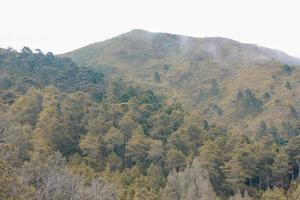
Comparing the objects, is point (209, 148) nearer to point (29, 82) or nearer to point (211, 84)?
point (29, 82)

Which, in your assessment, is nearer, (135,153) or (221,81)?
(135,153)

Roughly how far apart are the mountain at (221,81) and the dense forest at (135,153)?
40943 millimetres

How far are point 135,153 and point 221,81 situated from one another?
9509 cm

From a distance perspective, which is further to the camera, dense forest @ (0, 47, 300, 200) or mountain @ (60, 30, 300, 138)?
mountain @ (60, 30, 300, 138)

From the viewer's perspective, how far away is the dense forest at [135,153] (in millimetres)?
51875

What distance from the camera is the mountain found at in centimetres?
12419

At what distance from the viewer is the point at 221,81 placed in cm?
15750

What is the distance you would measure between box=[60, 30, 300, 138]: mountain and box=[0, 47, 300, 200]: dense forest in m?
40.9

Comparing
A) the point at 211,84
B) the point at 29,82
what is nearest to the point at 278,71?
the point at 211,84

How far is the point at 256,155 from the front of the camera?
213 ft

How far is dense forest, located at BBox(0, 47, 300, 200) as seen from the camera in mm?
51875

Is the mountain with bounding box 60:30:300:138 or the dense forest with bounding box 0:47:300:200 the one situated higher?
the dense forest with bounding box 0:47:300:200

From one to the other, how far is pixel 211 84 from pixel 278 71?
21.5 meters

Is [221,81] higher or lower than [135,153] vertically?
lower
